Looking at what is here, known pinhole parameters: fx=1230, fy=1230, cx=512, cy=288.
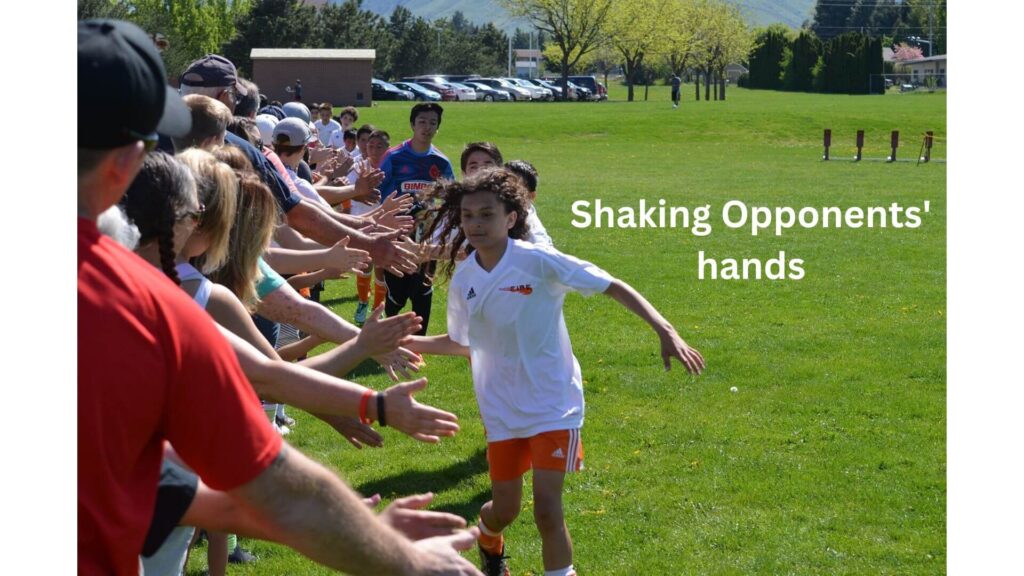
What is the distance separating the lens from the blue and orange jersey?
1130 cm

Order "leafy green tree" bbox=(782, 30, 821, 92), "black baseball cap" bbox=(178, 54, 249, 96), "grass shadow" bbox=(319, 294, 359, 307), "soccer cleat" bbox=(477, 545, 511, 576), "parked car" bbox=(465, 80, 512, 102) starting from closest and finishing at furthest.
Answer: "soccer cleat" bbox=(477, 545, 511, 576) < "black baseball cap" bbox=(178, 54, 249, 96) < "grass shadow" bbox=(319, 294, 359, 307) < "parked car" bbox=(465, 80, 512, 102) < "leafy green tree" bbox=(782, 30, 821, 92)

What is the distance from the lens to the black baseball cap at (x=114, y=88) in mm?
2012

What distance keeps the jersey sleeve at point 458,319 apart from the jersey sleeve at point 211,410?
3.56m

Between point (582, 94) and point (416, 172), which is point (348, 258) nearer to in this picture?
point (416, 172)

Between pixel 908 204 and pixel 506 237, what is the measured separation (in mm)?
20974

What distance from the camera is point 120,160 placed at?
6.78ft

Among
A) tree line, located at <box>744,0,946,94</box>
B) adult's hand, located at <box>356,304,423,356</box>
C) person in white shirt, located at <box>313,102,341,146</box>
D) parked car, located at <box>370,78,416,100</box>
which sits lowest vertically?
adult's hand, located at <box>356,304,423,356</box>

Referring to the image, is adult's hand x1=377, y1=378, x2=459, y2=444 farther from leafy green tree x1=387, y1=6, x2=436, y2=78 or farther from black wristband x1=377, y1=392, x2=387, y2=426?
leafy green tree x1=387, y1=6, x2=436, y2=78

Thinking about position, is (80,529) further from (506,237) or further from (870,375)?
(870,375)

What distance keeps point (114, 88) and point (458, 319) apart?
390cm

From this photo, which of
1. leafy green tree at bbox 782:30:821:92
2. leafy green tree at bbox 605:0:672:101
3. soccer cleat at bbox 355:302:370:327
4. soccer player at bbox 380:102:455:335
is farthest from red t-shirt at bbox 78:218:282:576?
leafy green tree at bbox 782:30:821:92

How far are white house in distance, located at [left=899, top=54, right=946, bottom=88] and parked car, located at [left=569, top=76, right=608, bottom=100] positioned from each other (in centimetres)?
2828

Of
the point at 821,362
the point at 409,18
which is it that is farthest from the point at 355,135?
the point at 409,18

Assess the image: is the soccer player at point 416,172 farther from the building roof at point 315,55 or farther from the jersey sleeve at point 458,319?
the building roof at point 315,55
